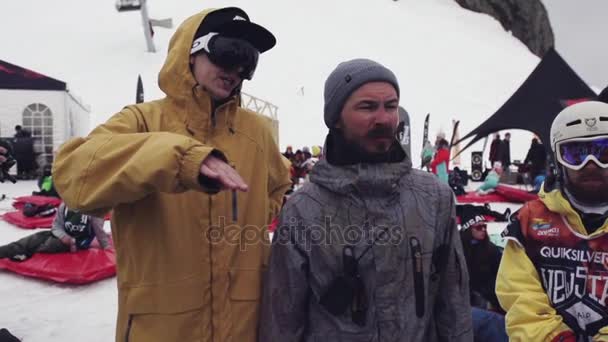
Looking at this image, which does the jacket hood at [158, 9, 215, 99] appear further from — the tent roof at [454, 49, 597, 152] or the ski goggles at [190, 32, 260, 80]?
the tent roof at [454, 49, 597, 152]

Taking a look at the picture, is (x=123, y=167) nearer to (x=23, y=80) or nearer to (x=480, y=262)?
(x=480, y=262)

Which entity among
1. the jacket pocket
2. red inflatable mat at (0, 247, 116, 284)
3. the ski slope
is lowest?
red inflatable mat at (0, 247, 116, 284)

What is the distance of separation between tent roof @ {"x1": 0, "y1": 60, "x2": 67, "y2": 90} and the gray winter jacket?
15.3 meters

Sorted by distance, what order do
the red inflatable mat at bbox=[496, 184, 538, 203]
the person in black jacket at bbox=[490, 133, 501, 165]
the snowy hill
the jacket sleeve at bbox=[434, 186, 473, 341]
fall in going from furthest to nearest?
the snowy hill < the person in black jacket at bbox=[490, 133, 501, 165] < the red inflatable mat at bbox=[496, 184, 538, 203] < the jacket sleeve at bbox=[434, 186, 473, 341]

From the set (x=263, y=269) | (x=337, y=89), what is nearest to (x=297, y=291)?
(x=263, y=269)

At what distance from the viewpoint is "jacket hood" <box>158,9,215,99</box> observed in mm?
1468

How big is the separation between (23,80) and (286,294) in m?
15.8

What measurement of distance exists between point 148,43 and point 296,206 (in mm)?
28160

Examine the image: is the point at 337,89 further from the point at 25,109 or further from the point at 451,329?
the point at 25,109

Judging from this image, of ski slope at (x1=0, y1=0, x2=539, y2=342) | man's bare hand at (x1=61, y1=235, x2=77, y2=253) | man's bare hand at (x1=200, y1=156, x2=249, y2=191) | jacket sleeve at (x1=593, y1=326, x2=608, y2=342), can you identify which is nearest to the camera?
man's bare hand at (x1=200, y1=156, x2=249, y2=191)

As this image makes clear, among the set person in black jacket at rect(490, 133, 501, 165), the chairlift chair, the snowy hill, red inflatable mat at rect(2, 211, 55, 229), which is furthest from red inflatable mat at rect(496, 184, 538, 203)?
the chairlift chair

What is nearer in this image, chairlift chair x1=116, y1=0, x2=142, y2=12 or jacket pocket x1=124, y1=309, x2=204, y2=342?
jacket pocket x1=124, y1=309, x2=204, y2=342

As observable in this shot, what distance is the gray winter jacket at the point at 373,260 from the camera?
56.4 inches

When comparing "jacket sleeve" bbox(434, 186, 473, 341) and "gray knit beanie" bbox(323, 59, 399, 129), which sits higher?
"gray knit beanie" bbox(323, 59, 399, 129)
